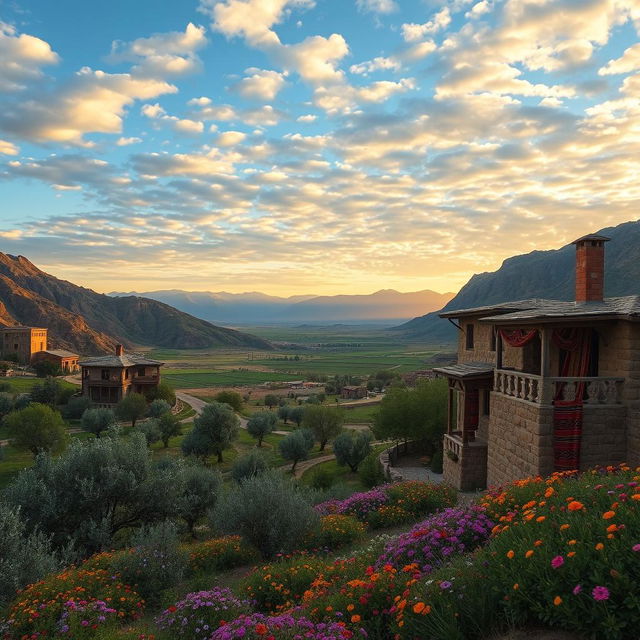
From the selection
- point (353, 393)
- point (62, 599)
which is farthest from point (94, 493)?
point (353, 393)

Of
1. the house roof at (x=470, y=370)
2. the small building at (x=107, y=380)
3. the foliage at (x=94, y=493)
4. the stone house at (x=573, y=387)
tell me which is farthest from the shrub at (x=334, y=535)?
Result: the small building at (x=107, y=380)

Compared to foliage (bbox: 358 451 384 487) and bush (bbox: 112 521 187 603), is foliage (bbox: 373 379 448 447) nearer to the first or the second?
foliage (bbox: 358 451 384 487)

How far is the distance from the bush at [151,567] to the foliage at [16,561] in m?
1.60

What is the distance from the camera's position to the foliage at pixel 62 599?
8047 mm

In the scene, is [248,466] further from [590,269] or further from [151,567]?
[590,269]

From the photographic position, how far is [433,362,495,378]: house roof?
1867 centimetres

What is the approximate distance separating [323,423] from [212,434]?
33.4 feet

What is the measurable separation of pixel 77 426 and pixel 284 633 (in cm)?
5374

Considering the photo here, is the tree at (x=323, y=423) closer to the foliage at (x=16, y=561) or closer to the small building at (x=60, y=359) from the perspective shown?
the foliage at (x=16, y=561)

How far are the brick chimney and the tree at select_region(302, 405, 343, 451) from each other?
99.4ft

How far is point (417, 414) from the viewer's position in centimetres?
2922

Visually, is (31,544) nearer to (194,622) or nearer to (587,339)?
(194,622)

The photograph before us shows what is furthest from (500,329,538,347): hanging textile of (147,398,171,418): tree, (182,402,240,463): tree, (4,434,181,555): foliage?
A: (147,398,171,418): tree

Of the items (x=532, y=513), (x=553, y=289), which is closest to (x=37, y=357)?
(x=532, y=513)
